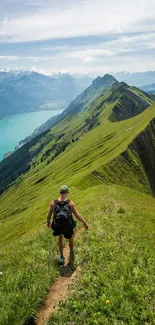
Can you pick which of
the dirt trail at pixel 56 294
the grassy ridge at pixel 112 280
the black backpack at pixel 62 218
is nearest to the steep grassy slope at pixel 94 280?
the grassy ridge at pixel 112 280

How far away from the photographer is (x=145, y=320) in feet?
34.3

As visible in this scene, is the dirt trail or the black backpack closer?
the dirt trail

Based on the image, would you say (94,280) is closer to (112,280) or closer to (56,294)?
(112,280)

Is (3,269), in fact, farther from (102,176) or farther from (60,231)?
(102,176)

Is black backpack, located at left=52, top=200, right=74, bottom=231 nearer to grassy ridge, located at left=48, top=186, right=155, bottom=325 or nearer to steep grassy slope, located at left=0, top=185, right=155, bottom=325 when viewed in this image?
steep grassy slope, located at left=0, top=185, right=155, bottom=325

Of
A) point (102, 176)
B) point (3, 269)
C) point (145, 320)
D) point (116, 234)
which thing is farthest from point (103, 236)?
point (102, 176)

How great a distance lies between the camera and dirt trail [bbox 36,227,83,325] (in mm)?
10880

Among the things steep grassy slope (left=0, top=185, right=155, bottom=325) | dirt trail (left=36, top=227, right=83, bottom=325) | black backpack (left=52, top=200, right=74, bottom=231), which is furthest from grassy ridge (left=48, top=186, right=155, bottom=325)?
black backpack (left=52, top=200, right=74, bottom=231)

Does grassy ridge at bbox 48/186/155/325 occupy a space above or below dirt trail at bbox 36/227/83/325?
below

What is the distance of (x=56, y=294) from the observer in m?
12.2

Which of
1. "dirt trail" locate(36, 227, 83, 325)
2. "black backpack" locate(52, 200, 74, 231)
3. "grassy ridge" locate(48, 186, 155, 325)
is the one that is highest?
"black backpack" locate(52, 200, 74, 231)

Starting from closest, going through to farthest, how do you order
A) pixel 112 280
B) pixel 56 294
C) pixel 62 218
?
pixel 56 294, pixel 112 280, pixel 62 218

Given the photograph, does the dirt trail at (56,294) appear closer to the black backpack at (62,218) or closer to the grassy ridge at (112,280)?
the grassy ridge at (112,280)

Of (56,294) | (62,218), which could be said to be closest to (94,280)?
(56,294)
